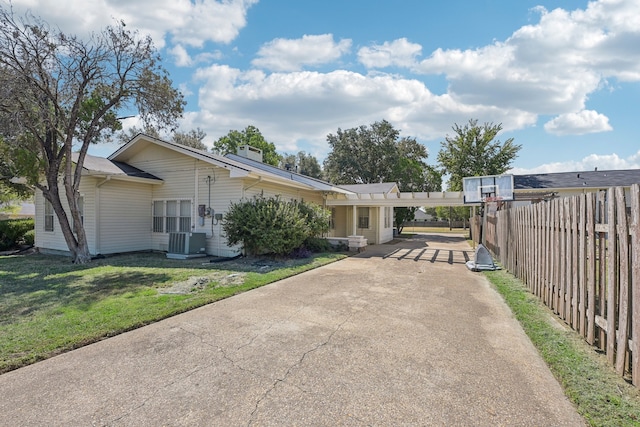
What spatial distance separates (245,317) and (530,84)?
44.4 feet

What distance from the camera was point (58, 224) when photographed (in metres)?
11.9

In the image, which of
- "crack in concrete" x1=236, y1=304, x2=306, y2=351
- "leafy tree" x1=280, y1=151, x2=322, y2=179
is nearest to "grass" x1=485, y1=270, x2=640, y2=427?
"crack in concrete" x1=236, y1=304, x2=306, y2=351

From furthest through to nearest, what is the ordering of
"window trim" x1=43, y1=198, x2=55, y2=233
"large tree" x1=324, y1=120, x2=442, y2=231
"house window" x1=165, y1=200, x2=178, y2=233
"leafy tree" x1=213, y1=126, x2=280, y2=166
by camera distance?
"leafy tree" x1=213, y1=126, x2=280, y2=166 → "large tree" x1=324, y1=120, x2=442, y2=231 → "window trim" x1=43, y1=198, x2=55, y2=233 → "house window" x1=165, y1=200, x2=178, y2=233

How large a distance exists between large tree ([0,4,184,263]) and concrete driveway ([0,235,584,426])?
7618mm

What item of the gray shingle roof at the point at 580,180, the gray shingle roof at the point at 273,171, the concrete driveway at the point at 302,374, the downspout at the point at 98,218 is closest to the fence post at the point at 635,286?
the concrete driveway at the point at 302,374

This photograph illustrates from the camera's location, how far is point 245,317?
4773mm

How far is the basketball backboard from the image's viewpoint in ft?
38.9

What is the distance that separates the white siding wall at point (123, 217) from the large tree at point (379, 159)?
24.1m

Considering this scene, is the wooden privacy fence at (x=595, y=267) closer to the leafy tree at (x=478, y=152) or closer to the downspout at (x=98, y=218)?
the downspout at (x=98, y=218)

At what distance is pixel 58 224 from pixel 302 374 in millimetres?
13167

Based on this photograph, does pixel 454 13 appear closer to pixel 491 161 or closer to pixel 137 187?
pixel 137 187

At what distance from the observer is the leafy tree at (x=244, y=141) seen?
37.0 metres

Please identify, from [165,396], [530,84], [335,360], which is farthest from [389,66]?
[165,396]

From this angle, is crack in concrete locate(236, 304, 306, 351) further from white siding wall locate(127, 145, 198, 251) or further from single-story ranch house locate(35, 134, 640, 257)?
white siding wall locate(127, 145, 198, 251)
